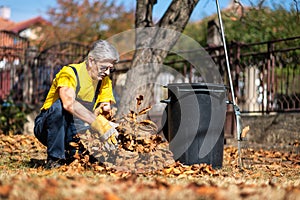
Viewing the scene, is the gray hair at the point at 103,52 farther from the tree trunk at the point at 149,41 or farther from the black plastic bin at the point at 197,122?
the tree trunk at the point at 149,41

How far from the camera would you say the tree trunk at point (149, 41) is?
792cm

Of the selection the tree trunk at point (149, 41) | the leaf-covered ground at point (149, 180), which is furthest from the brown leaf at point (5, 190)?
the tree trunk at point (149, 41)

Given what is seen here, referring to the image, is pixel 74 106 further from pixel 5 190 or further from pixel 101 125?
pixel 5 190

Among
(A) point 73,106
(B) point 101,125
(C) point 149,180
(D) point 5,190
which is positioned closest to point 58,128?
(A) point 73,106

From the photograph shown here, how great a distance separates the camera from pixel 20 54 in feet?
40.8

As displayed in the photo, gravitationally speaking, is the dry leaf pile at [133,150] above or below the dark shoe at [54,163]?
above

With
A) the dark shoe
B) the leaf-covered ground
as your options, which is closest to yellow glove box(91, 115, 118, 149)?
the leaf-covered ground

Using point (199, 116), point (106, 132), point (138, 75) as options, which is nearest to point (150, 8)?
point (138, 75)

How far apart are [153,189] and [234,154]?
13.8 ft

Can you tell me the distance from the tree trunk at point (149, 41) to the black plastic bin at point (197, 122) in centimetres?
295

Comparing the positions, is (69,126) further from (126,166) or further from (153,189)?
(153,189)

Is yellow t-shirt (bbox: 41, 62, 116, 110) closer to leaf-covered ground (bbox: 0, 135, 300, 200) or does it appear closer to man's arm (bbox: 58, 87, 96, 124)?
man's arm (bbox: 58, 87, 96, 124)

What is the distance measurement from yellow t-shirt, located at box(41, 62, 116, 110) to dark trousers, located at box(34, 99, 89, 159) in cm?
16

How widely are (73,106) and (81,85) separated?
31cm
